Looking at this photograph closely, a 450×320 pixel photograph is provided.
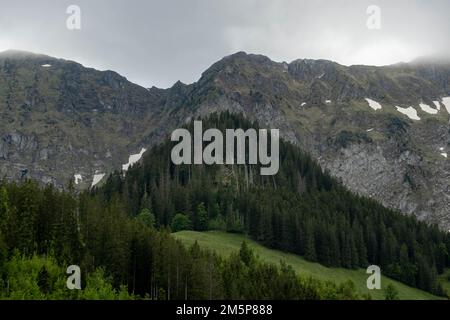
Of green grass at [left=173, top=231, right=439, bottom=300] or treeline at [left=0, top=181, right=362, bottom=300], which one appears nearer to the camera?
treeline at [left=0, top=181, right=362, bottom=300]

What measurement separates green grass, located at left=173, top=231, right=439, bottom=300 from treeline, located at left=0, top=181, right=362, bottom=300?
34.0 meters

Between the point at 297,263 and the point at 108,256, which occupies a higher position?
the point at 108,256

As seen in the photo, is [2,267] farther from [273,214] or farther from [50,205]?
[273,214]

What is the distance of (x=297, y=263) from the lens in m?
165

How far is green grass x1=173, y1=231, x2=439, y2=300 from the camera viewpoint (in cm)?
15050

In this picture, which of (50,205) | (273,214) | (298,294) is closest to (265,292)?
(298,294)

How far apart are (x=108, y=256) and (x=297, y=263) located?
251 feet

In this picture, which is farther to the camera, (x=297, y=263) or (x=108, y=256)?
(x=297, y=263)

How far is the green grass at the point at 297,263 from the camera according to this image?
150500 millimetres

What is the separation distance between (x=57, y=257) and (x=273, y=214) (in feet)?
322

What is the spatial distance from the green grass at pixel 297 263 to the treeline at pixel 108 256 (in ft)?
111

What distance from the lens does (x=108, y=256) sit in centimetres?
10375

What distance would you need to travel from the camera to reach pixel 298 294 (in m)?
110
